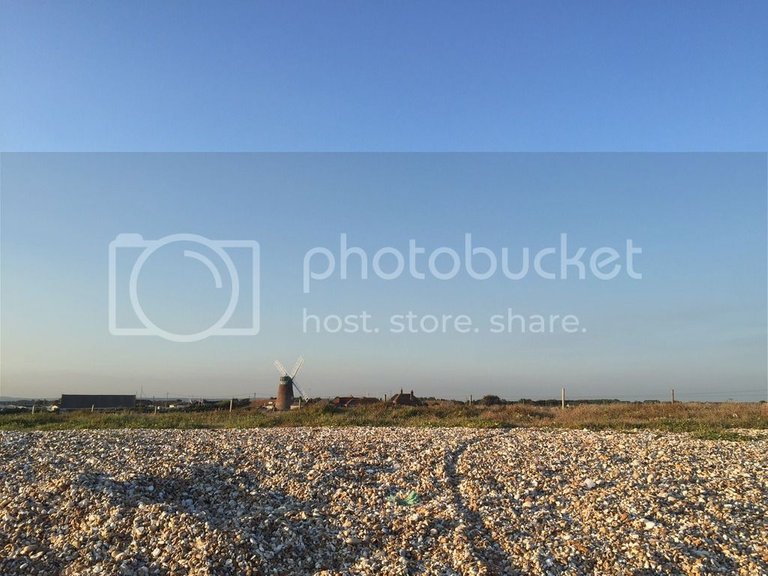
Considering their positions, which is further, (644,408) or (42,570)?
(644,408)

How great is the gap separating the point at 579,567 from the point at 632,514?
87.6 inches

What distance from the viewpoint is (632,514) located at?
10539 mm

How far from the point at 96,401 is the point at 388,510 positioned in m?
57.7

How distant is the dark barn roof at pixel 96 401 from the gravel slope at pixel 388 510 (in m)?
47.3

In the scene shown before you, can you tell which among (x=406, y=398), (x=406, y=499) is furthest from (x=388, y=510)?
(x=406, y=398)

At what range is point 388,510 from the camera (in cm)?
1098

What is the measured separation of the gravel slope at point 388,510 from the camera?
9086 millimetres

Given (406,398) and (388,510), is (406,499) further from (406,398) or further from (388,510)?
(406,398)

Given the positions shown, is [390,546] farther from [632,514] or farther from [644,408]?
[644,408]

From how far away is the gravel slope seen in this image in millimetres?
9086

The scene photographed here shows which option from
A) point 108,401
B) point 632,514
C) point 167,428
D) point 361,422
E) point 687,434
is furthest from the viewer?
point 108,401

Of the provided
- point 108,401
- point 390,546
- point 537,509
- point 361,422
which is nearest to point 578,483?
point 537,509

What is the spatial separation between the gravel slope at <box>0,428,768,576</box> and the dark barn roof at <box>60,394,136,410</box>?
47319 millimetres

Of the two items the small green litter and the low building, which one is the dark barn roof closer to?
the low building
